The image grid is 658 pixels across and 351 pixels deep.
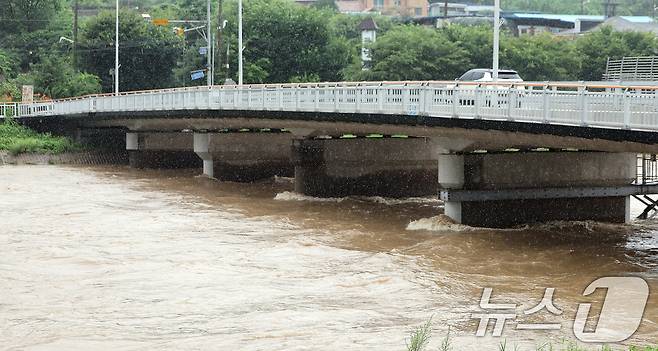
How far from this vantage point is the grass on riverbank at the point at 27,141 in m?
70.9

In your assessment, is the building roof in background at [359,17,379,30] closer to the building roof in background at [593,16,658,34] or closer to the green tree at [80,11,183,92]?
the building roof in background at [593,16,658,34]

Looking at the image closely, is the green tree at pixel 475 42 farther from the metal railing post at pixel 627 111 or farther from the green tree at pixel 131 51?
the metal railing post at pixel 627 111

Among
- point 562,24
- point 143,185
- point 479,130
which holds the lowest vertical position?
point 143,185

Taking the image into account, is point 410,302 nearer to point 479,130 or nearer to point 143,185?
point 479,130

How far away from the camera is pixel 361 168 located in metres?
48.4

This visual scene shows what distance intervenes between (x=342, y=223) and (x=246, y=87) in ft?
43.1

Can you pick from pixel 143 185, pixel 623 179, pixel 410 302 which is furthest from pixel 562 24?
pixel 410 302

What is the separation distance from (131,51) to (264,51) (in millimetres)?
13233

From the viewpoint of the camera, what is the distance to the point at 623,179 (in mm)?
37969

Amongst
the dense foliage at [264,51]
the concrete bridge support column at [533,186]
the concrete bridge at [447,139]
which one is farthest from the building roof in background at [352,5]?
the concrete bridge support column at [533,186]

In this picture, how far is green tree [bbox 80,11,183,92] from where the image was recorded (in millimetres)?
98250

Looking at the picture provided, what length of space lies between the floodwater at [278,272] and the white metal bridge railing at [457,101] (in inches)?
149

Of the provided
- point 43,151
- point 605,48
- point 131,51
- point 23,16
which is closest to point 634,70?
point 605,48

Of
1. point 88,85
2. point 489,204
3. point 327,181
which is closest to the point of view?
point 489,204
